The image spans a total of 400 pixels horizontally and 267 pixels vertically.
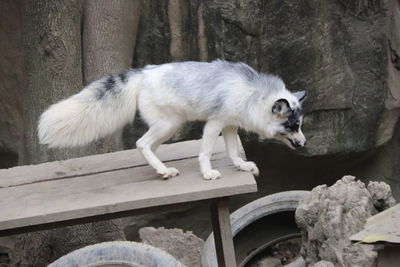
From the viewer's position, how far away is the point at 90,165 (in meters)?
4.39

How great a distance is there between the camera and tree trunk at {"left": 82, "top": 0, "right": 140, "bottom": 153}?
5441 mm

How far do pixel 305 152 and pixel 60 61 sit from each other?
99.5 inches

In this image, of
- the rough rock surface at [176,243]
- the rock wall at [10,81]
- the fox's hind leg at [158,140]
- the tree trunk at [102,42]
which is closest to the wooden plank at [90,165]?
the fox's hind leg at [158,140]

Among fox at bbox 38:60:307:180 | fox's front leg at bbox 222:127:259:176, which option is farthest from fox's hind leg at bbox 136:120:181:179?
fox's front leg at bbox 222:127:259:176

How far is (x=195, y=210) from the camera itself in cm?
685

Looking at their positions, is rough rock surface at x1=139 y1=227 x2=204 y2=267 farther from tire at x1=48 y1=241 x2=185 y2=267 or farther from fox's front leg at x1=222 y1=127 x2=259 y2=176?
tire at x1=48 y1=241 x2=185 y2=267

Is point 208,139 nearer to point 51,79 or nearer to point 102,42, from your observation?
point 51,79

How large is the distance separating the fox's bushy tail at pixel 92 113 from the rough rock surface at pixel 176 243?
80.2 inches

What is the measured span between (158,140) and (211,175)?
44 centimetres

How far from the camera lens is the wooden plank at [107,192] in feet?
11.2

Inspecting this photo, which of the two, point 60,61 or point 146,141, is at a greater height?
point 60,61

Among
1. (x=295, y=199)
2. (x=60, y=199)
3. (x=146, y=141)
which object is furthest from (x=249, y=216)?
(x=60, y=199)

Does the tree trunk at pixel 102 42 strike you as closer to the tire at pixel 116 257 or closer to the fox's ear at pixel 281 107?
the fox's ear at pixel 281 107

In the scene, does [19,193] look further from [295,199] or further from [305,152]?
[305,152]
